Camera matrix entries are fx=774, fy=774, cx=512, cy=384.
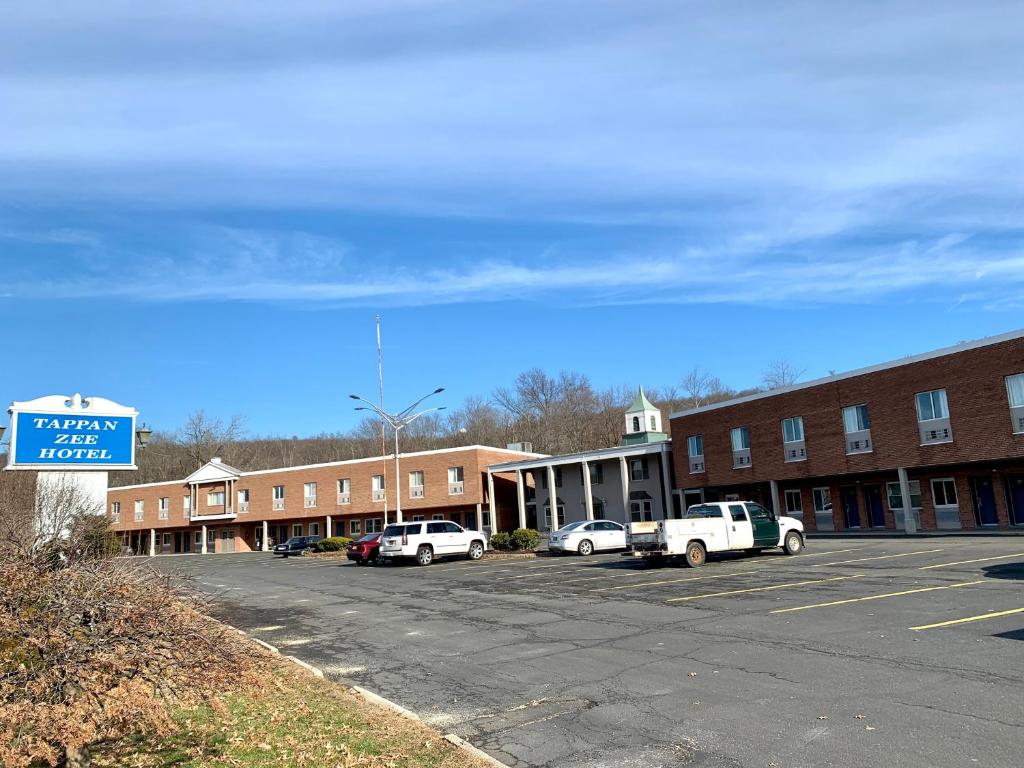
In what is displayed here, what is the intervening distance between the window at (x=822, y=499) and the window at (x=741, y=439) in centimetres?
417

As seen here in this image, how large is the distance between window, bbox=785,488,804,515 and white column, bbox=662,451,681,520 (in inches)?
324

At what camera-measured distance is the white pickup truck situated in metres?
22.1

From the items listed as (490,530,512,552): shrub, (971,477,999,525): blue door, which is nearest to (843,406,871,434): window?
(971,477,999,525): blue door

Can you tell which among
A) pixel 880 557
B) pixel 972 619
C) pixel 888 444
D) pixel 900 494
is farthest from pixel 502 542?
pixel 972 619

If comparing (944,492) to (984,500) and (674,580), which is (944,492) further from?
(674,580)

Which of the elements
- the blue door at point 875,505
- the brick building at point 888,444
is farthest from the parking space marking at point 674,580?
the blue door at point 875,505

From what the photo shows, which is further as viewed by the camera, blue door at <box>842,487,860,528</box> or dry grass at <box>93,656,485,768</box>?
blue door at <box>842,487,860,528</box>

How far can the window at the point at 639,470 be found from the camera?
50.9m

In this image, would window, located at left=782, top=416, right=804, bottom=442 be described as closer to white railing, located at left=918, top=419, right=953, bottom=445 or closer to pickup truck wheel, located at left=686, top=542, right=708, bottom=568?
white railing, located at left=918, top=419, right=953, bottom=445

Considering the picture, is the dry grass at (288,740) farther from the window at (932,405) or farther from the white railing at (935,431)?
the window at (932,405)

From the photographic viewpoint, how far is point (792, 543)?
24.4 m

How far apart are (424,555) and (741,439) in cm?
2015

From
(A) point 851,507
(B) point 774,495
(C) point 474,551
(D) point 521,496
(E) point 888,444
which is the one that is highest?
(E) point 888,444

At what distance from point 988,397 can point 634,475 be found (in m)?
23.8
